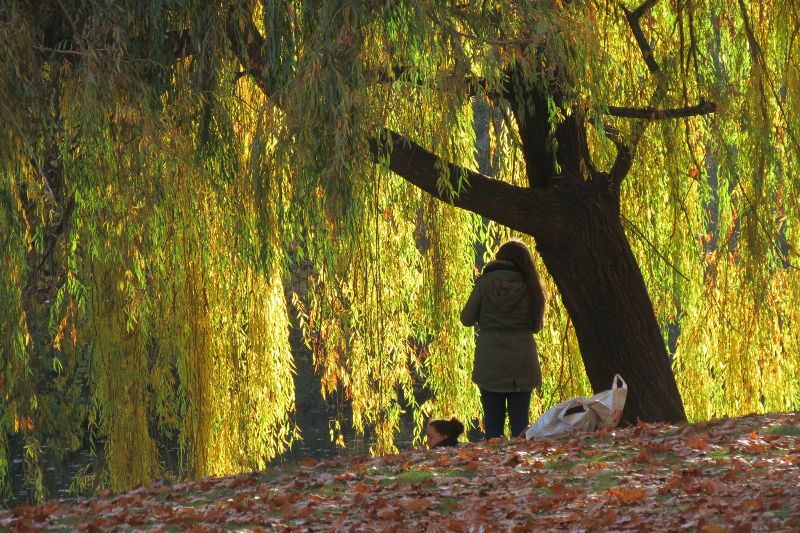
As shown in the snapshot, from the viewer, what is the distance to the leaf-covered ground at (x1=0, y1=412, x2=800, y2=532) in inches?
149

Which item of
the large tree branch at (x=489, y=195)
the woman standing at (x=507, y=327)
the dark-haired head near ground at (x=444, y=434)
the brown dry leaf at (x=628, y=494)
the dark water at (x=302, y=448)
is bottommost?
the dark water at (x=302, y=448)

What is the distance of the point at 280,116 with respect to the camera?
18.3 feet

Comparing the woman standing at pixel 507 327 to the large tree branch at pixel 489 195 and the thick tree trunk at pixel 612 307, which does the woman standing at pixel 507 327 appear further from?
the thick tree trunk at pixel 612 307

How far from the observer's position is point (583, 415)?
18.5 ft

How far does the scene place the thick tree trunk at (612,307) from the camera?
621 cm

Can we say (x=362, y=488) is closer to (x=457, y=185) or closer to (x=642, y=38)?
(x=457, y=185)

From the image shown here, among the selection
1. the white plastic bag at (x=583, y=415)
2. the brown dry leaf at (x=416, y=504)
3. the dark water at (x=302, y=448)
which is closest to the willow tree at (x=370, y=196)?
the white plastic bag at (x=583, y=415)

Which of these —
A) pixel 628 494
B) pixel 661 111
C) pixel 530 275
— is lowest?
pixel 628 494

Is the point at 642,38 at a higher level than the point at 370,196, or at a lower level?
higher

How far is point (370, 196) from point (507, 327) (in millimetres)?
1178

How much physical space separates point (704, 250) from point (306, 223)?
349cm

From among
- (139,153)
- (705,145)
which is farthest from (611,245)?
(139,153)

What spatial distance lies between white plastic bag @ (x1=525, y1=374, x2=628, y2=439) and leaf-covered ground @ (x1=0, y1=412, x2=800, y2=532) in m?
0.14

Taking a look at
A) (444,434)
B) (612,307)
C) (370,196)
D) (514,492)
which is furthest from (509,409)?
(514,492)
